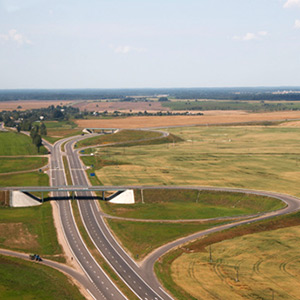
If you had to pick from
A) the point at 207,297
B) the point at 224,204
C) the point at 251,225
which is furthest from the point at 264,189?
the point at 207,297

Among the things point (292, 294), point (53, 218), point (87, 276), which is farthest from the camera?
point (53, 218)

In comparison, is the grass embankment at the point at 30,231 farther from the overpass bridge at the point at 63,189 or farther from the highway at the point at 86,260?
the overpass bridge at the point at 63,189

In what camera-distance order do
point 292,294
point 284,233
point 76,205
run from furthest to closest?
point 76,205, point 284,233, point 292,294

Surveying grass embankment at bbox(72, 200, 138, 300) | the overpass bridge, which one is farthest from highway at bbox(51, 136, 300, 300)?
the overpass bridge

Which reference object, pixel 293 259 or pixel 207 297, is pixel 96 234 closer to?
pixel 207 297

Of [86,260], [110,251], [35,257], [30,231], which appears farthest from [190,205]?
[35,257]

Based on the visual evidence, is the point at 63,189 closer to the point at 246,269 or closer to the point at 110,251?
the point at 110,251
